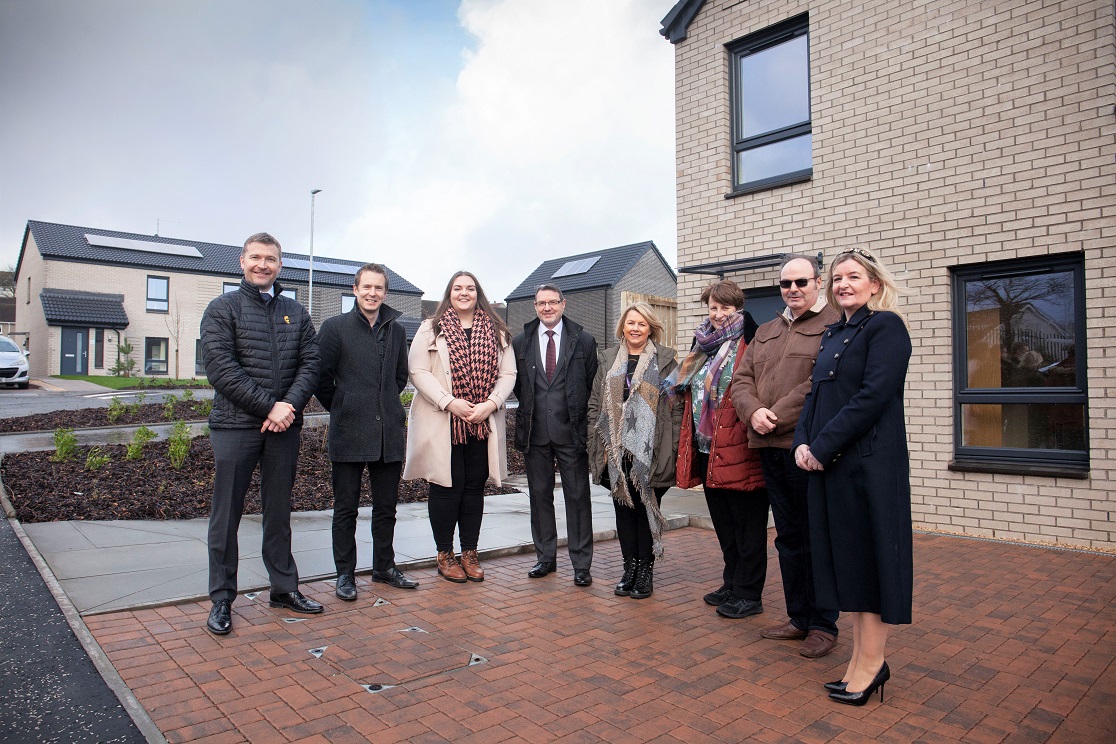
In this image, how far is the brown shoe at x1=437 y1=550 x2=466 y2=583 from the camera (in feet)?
15.9

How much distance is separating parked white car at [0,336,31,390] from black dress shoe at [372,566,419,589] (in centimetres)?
2175

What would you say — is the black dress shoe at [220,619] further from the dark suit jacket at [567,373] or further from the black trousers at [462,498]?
the dark suit jacket at [567,373]

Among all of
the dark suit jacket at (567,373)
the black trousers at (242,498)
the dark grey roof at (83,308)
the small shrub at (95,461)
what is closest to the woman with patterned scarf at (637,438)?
the dark suit jacket at (567,373)

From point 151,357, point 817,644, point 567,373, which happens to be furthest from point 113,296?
point 817,644

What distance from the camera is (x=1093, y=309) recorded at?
559 cm

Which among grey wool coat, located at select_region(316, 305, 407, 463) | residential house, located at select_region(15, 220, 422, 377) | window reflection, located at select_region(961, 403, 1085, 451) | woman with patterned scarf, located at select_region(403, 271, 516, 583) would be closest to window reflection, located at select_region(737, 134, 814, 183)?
window reflection, located at select_region(961, 403, 1085, 451)

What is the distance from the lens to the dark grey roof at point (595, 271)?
3434 cm

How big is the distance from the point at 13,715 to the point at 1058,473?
6929 mm

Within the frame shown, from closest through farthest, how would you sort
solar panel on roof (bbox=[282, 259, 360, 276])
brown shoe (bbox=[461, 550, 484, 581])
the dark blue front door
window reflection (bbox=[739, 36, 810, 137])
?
→ brown shoe (bbox=[461, 550, 484, 581])
window reflection (bbox=[739, 36, 810, 137])
the dark blue front door
solar panel on roof (bbox=[282, 259, 360, 276])

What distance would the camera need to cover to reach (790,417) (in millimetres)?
3703

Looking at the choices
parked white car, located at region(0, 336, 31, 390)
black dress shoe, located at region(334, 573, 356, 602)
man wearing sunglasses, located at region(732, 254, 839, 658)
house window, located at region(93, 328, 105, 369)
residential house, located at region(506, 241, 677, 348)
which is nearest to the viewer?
man wearing sunglasses, located at region(732, 254, 839, 658)

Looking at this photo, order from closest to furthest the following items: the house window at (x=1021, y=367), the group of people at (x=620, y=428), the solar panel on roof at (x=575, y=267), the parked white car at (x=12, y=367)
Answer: the group of people at (x=620, y=428) < the house window at (x=1021, y=367) < the parked white car at (x=12, y=367) < the solar panel on roof at (x=575, y=267)

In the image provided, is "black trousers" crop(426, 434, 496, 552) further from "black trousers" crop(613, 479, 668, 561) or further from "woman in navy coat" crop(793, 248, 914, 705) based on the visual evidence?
"woman in navy coat" crop(793, 248, 914, 705)

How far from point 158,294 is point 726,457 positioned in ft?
122
